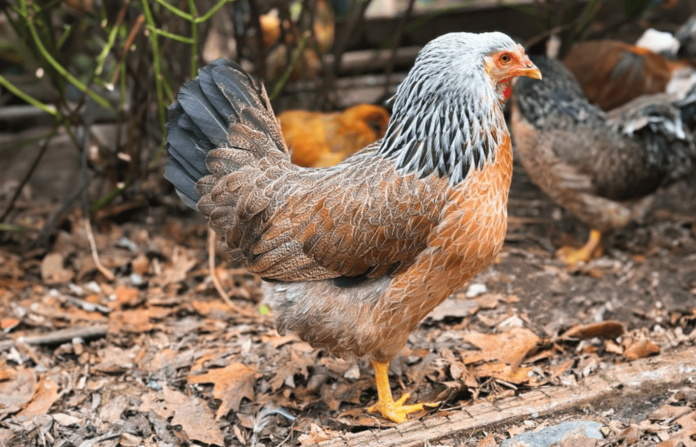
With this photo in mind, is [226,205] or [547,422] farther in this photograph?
[226,205]

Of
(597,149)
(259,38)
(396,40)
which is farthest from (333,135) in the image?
(597,149)

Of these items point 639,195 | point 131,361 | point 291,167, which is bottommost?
point 131,361

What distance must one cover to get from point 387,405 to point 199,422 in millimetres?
887

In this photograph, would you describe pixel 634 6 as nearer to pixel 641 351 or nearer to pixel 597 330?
pixel 597 330

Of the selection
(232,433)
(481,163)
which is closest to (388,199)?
(481,163)

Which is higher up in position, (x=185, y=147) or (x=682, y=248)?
(x=185, y=147)

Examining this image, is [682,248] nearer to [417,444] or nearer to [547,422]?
[547,422]

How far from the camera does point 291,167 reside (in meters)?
3.29

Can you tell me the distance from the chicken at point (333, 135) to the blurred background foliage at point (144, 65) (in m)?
0.37

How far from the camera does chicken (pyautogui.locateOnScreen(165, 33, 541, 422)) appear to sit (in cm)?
284

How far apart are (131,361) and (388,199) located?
185 cm

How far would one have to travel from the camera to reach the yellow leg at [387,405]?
3.14 meters

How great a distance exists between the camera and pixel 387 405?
125 inches

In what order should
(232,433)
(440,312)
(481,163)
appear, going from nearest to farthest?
(481,163) < (232,433) < (440,312)
